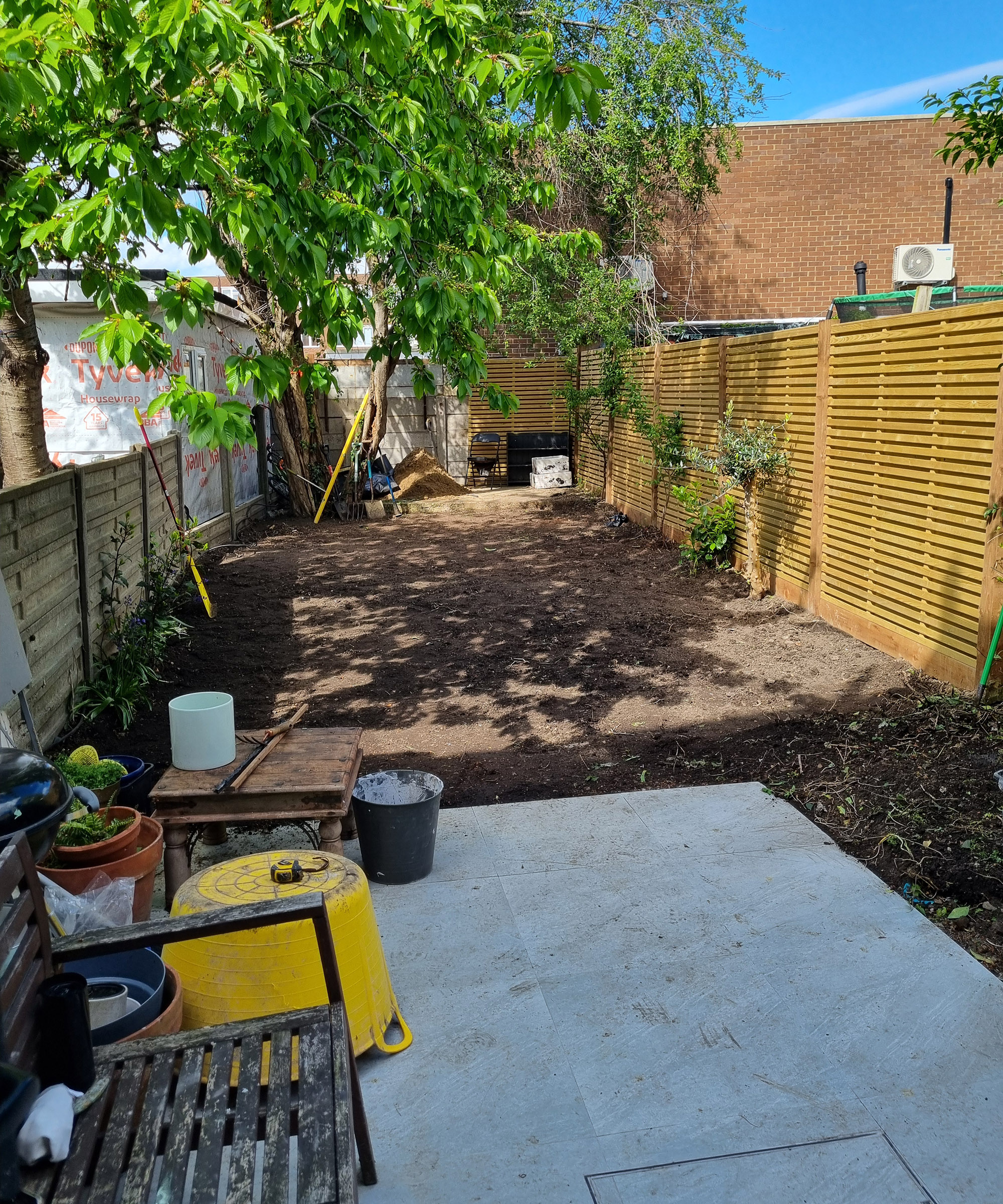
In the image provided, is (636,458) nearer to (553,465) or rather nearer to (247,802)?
(553,465)

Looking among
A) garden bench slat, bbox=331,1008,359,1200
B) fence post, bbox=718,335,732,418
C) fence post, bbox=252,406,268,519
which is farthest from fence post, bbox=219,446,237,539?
garden bench slat, bbox=331,1008,359,1200

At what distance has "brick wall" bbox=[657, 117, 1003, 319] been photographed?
2003cm

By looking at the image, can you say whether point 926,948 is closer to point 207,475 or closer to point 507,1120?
point 507,1120

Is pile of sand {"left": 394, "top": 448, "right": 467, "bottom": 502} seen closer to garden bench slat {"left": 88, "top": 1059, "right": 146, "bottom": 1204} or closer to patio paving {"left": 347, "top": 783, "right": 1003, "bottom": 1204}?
patio paving {"left": 347, "top": 783, "right": 1003, "bottom": 1204}

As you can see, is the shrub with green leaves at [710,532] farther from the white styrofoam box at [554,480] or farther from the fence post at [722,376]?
the white styrofoam box at [554,480]

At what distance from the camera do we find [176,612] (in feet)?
28.5

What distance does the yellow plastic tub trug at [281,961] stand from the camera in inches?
108

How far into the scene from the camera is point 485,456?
19609 millimetres

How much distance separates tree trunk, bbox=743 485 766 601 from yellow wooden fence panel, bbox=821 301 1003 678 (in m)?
1.33

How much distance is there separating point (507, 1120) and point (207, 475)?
35.1ft

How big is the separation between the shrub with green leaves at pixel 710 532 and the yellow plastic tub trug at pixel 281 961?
7654mm

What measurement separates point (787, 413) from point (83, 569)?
5.82 meters

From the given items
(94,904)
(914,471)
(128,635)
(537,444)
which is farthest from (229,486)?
(94,904)

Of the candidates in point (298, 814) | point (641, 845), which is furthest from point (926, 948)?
point (298, 814)
